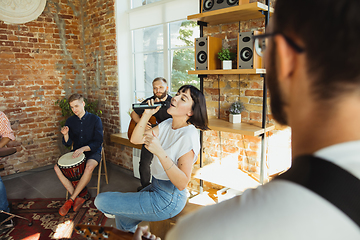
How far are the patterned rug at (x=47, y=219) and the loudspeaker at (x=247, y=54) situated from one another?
2267mm

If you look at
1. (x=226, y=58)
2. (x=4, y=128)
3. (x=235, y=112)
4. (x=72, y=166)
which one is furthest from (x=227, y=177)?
(x=4, y=128)

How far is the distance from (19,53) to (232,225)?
4.75m

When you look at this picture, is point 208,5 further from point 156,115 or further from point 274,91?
point 274,91

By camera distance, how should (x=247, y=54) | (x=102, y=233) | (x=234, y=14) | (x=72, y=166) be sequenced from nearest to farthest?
(x=102, y=233)
(x=247, y=54)
(x=234, y=14)
(x=72, y=166)

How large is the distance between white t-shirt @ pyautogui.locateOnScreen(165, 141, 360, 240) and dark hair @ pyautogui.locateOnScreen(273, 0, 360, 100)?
0.28ft

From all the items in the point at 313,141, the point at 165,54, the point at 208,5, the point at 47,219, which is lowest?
the point at 47,219

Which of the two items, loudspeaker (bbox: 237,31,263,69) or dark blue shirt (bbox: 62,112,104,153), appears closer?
loudspeaker (bbox: 237,31,263,69)

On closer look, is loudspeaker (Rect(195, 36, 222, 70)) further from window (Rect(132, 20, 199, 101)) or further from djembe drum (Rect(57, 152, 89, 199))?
djembe drum (Rect(57, 152, 89, 199))

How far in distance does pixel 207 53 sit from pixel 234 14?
1.43ft

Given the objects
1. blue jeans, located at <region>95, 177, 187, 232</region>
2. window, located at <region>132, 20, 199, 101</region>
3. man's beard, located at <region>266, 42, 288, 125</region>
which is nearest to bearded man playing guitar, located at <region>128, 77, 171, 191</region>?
window, located at <region>132, 20, 199, 101</region>

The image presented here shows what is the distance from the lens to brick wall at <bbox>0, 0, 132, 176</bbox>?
13.5 ft

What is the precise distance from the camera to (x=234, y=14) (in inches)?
96.9

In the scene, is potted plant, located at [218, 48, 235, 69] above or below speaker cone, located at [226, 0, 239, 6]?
below

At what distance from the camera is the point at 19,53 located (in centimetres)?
412
